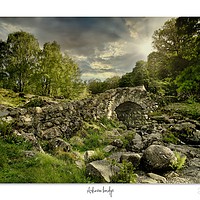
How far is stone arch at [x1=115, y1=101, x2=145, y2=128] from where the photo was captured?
4324 mm

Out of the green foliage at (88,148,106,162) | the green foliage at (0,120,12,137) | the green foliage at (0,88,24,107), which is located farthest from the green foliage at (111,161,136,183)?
the green foliage at (0,88,24,107)

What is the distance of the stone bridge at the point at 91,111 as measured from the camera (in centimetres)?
427

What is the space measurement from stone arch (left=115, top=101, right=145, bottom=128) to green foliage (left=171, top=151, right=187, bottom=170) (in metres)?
0.72

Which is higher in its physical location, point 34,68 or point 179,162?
point 34,68

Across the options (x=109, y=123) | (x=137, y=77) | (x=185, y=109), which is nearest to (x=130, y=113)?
(x=109, y=123)

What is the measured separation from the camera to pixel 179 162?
405 cm

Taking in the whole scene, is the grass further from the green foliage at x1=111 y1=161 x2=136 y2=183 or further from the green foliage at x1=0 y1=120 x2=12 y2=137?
the green foliage at x1=111 y1=161 x2=136 y2=183

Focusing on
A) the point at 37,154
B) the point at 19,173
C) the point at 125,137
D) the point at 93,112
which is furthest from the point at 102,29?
the point at 19,173

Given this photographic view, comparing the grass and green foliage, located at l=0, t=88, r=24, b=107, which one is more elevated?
green foliage, located at l=0, t=88, r=24, b=107

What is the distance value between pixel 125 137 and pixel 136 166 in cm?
46

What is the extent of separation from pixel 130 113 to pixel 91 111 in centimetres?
59

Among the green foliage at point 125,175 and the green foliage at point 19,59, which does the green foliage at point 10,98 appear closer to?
the green foliage at point 19,59

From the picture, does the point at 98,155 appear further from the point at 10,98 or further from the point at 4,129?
the point at 10,98
